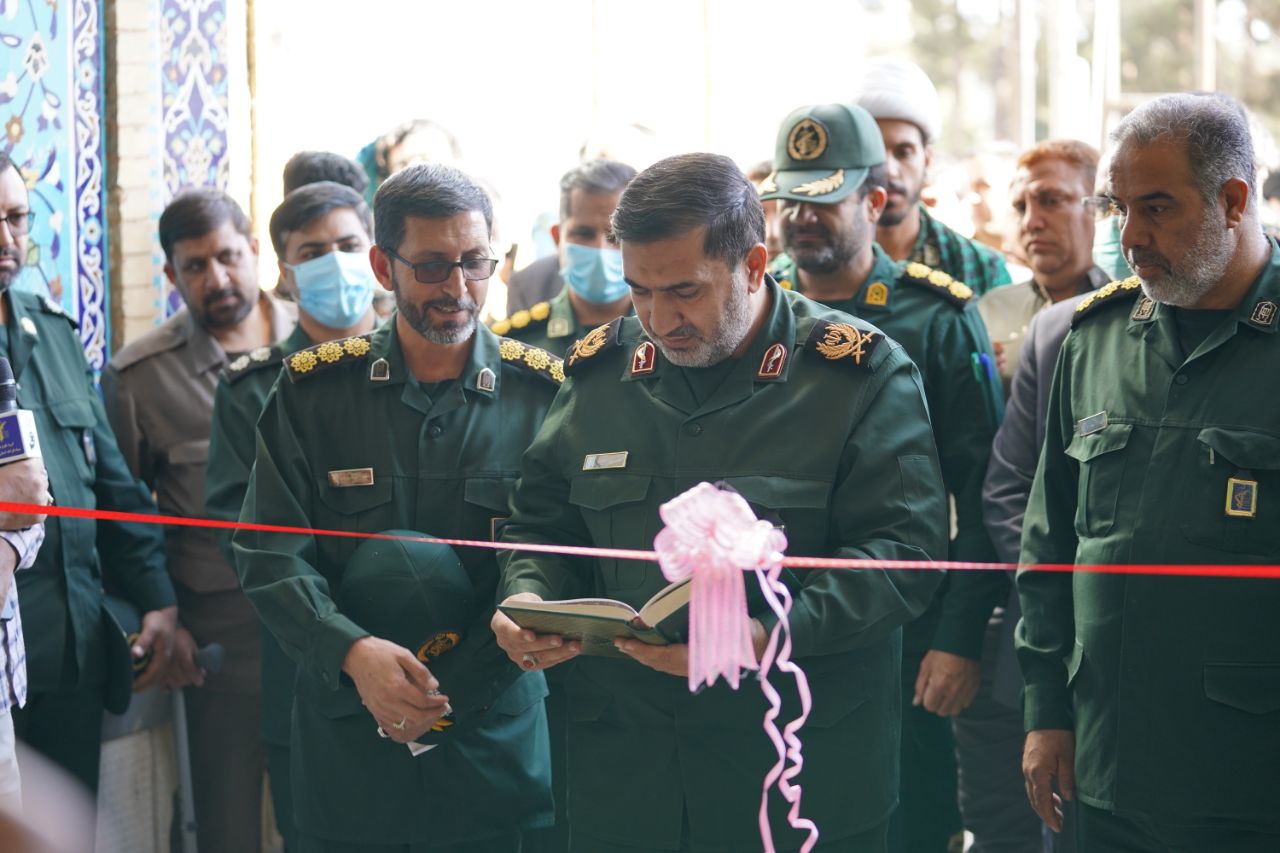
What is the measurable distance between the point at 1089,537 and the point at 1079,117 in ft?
57.5

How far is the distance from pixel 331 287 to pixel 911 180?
1947 millimetres

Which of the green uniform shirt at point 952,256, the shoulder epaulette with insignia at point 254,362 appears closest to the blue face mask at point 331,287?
the shoulder epaulette with insignia at point 254,362

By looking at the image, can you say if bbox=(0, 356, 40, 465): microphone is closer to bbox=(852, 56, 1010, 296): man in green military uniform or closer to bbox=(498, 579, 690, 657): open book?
bbox=(498, 579, 690, 657): open book

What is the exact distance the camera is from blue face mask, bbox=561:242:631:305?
5.11 metres

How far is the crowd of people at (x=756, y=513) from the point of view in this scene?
3.18 meters

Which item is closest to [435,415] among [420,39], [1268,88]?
[420,39]

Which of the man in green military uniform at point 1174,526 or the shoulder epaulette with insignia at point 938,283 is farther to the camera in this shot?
the shoulder epaulette with insignia at point 938,283

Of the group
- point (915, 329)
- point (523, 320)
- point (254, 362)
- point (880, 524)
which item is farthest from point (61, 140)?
point (880, 524)

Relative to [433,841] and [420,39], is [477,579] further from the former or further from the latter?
[420,39]

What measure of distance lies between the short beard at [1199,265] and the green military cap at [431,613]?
64.7 inches

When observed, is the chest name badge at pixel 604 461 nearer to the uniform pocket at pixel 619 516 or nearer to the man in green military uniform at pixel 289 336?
the uniform pocket at pixel 619 516

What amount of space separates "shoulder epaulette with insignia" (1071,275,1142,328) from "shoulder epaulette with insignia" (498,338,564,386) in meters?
1.25

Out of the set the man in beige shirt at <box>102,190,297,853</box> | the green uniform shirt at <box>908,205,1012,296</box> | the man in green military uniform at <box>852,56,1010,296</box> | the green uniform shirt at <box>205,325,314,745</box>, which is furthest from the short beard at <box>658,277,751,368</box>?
the man in beige shirt at <box>102,190,297,853</box>

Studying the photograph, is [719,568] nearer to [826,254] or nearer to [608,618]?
[608,618]
